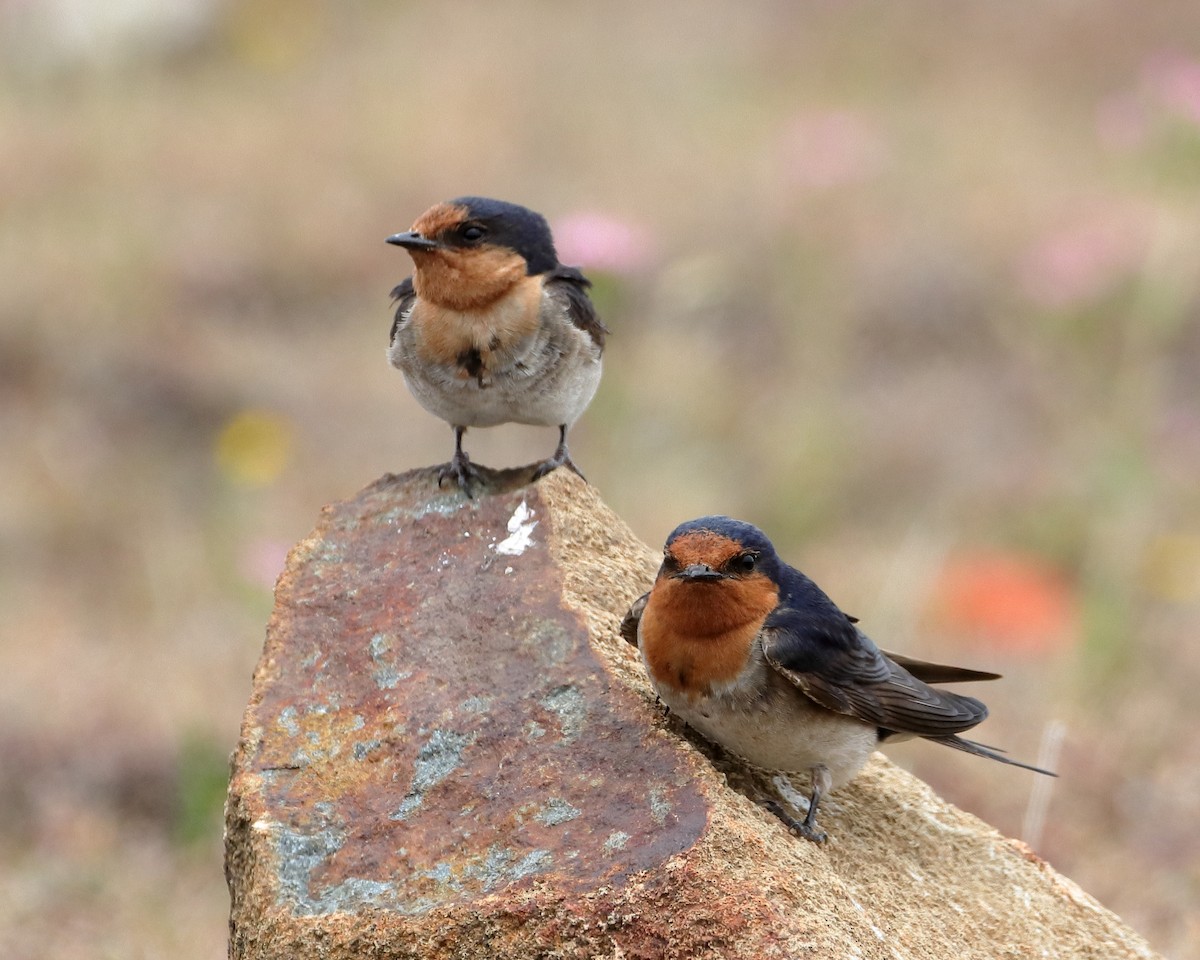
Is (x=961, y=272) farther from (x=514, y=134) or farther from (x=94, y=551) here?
(x=94, y=551)

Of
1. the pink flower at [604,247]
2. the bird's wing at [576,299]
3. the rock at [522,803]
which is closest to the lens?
the rock at [522,803]

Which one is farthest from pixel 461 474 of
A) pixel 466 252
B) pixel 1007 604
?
pixel 1007 604

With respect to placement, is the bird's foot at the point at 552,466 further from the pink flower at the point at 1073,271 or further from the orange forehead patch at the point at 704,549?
the pink flower at the point at 1073,271

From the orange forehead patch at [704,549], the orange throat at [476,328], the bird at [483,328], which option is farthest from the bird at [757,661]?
the orange throat at [476,328]

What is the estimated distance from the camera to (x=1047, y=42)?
2094cm

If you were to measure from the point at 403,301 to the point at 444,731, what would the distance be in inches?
63.0

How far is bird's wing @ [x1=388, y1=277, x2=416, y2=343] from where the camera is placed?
4.82 m

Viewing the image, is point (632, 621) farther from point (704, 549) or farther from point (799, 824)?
point (799, 824)

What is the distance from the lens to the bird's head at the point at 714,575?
3.82m

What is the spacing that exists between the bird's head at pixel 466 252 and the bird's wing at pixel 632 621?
105cm

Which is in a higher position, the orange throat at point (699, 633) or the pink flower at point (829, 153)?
the pink flower at point (829, 153)

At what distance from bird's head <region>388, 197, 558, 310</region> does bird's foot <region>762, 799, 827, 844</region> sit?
1.63m

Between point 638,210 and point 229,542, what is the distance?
7.39 meters

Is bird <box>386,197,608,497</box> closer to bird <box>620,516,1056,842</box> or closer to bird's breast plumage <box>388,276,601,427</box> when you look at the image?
bird's breast plumage <box>388,276,601,427</box>
